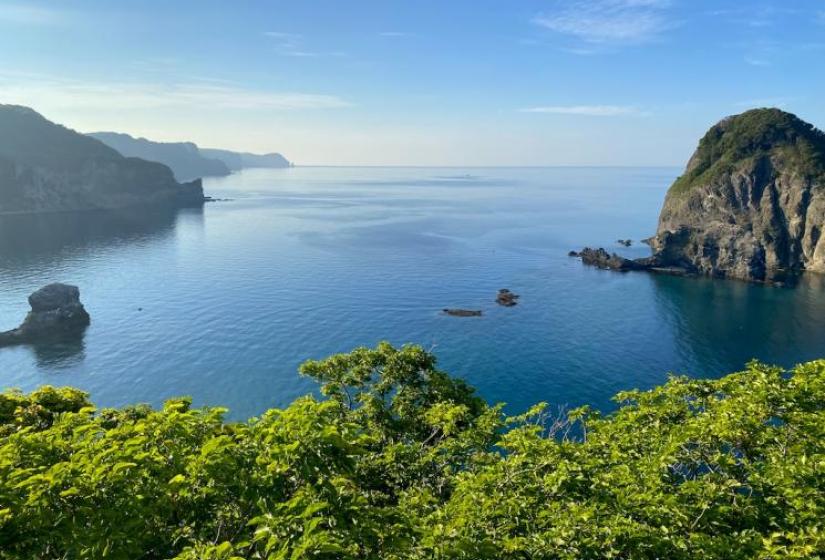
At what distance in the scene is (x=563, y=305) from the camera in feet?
352

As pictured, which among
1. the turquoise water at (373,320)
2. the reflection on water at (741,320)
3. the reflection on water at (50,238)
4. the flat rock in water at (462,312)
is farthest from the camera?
the reflection on water at (50,238)

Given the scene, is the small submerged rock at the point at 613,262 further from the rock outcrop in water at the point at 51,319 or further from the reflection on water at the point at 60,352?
the rock outcrop in water at the point at 51,319

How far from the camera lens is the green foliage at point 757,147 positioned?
5733 inches

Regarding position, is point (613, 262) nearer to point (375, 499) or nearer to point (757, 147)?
point (757, 147)

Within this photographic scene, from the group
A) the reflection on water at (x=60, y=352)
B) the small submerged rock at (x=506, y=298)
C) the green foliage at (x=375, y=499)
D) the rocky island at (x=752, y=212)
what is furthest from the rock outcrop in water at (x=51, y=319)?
the rocky island at (x=752, y=212)

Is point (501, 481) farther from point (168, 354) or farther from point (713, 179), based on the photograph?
point (713, 179)

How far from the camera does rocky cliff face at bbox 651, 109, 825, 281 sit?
447 feet

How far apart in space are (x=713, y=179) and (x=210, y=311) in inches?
5852

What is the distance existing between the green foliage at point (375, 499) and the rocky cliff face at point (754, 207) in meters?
138

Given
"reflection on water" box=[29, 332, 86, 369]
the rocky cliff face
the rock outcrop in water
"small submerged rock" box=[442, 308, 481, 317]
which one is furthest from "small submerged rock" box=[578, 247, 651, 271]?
the rock outcrop in water

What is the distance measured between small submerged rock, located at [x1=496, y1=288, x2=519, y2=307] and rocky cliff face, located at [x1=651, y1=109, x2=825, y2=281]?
59295mm

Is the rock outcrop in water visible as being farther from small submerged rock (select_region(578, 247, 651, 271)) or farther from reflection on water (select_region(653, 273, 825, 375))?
small submerged rock (select_region(578, 247, 651, 271))

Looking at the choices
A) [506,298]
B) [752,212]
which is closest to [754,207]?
[752,212]

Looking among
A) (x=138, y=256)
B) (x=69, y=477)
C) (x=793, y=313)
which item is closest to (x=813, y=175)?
(x=793, y=313)
